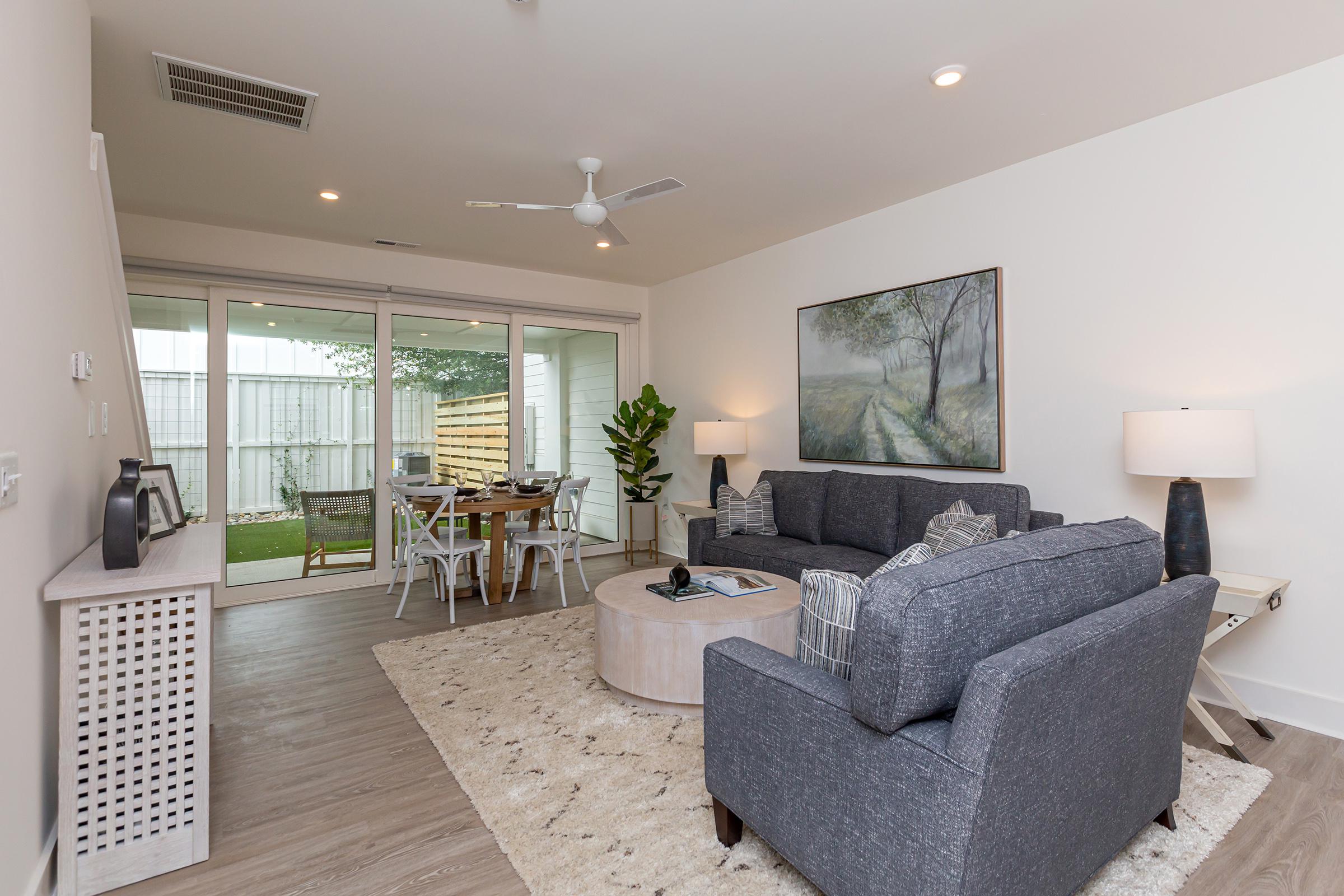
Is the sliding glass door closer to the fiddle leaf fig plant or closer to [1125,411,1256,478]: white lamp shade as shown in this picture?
the fiddle leaf fig plant

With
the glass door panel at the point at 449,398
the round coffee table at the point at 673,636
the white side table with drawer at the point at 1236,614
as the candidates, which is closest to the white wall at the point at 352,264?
the glass door panel at the point at 449,398

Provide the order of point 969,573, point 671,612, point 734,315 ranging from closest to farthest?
point 969,573, point 671,612, point 734,315

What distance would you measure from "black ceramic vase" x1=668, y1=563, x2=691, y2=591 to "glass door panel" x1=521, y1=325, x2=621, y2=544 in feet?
10.8

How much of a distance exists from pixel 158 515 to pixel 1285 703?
178 inches

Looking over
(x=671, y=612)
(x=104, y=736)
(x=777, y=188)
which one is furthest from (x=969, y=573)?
(x=777, y=188)

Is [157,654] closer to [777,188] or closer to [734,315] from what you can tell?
[777,188]

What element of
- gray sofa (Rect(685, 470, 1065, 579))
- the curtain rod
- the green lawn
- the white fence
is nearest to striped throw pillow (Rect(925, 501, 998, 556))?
gray sofa (Rect(685, 470, 1065, 579))

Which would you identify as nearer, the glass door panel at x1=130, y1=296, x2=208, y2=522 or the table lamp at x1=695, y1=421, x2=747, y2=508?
the glass door panel at x1=130, y1=296, x2=208, y2=522

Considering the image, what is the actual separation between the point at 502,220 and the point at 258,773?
343cm

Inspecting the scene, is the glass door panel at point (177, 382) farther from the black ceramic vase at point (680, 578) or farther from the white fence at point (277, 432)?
the black ceramic vase at point (680, 578)

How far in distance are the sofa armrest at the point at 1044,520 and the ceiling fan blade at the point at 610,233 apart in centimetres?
253

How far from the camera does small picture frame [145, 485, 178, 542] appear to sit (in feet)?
7.56

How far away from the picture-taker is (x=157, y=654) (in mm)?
1816

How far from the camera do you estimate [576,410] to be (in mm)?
6340
